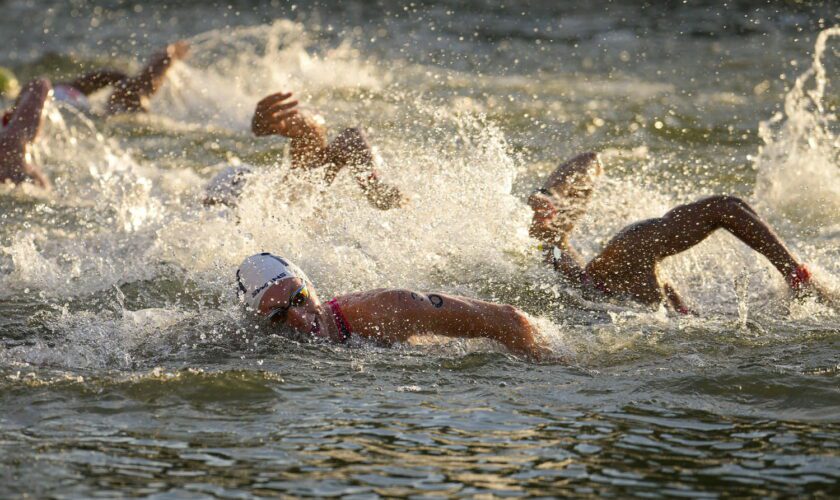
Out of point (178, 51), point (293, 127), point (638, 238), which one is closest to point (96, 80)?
point (178, 51)

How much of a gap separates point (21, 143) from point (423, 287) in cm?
489

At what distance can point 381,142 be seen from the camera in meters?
11.6

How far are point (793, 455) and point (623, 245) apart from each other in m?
2.30

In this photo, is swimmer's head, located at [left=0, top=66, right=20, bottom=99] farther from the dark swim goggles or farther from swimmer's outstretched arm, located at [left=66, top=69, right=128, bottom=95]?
the dark swim goggles

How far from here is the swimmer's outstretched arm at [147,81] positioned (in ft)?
44.6

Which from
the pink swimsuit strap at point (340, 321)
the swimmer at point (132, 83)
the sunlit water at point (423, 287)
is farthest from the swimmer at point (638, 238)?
the swimmer at point (132, 83)

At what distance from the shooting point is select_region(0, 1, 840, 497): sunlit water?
5.22 m

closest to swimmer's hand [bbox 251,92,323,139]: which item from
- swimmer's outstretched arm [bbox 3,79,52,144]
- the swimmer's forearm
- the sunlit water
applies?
the sunlit water

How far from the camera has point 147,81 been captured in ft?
45.0

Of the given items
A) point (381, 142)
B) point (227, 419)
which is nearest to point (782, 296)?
point (227, 419)

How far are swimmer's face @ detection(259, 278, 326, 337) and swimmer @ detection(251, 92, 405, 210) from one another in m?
2.27

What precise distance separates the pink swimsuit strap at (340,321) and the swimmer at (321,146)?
2.28 metres

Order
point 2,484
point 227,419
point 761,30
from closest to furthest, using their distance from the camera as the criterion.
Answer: point 2,484
point 227,419
point 761,30

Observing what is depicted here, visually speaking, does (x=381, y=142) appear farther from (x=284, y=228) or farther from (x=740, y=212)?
(x=740, y=212)
